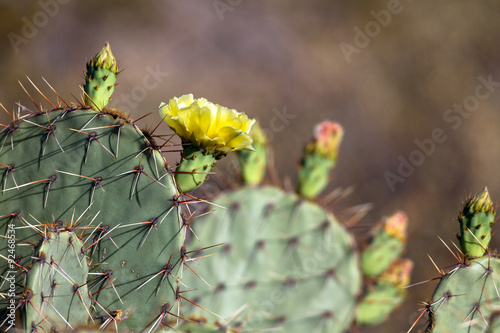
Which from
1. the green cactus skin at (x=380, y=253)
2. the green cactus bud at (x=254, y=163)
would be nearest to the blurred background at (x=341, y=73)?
the green cactus skin at (x=380, y=253)

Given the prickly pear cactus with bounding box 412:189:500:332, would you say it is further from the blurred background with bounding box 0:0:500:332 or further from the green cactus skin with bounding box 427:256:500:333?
the blurred background with bounding box 0:0:500:332

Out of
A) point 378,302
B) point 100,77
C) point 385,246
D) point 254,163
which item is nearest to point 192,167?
point 100,77

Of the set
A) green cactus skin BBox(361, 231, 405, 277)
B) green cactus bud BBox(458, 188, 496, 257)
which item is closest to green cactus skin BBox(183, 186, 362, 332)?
green cactus skin BBox(361, 231, 405, 277)

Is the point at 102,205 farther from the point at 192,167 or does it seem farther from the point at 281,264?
the point at 281,264

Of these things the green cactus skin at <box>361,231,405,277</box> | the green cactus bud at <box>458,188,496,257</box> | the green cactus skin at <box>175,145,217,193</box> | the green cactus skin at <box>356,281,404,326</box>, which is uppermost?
the green cactus skin at <box>175,145,217,193</box>

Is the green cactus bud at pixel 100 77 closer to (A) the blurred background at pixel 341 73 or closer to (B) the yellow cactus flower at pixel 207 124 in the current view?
(B) the yellow cactus flower at pixel 207 124

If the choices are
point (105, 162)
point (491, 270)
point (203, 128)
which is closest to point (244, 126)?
point (203, 128)
